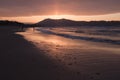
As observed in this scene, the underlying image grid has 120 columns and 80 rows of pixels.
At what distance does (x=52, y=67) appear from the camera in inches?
391

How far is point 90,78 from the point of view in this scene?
26.6 feet

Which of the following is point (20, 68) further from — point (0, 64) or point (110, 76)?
point (110, 76)

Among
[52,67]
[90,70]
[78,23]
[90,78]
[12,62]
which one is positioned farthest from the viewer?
[78,23]

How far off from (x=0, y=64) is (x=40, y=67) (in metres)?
1.46

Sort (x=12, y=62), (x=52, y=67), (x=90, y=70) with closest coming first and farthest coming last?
1. (x=90, y=70)
2. (x=52, y=67)
3. (x=12, y=62)

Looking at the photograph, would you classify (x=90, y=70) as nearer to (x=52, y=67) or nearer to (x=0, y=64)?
(x=52, y=67)

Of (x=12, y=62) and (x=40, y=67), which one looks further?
(x=12, y=62)

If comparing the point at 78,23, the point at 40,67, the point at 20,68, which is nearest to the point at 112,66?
the point at 40,67

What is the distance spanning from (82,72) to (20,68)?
2087mm

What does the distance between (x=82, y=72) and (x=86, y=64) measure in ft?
5.12

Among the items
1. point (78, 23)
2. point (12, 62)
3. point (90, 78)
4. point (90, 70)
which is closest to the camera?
point (90, 78)

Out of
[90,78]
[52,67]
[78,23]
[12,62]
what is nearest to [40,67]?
[52,67]

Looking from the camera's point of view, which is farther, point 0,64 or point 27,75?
point 0,64

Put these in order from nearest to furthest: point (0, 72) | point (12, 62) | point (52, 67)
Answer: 1. point (0, 72)
2. point (52, 67)
3. point (12, 62)
